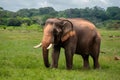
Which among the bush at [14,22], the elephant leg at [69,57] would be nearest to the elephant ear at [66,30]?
the elephant leg at [69,57]

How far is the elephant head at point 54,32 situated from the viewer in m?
12.2

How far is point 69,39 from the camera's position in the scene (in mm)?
13430

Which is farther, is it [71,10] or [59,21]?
[71,10]

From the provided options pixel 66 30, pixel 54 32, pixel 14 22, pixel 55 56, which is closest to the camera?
pixel 54 32

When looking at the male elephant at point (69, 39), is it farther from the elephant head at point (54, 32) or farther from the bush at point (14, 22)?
the bush at point (14, 22)

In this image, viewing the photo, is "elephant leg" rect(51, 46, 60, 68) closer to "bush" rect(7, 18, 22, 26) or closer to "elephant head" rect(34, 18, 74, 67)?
"elephant head" rect(34, 18, 74, 67)

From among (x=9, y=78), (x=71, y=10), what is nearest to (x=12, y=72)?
(x=9, y=78)

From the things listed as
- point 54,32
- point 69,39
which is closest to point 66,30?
point 69,39

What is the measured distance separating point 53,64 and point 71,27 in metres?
1.53

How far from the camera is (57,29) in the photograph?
12977 mm

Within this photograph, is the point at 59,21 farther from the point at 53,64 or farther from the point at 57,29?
the point at 53,64

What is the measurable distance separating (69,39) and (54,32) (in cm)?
83

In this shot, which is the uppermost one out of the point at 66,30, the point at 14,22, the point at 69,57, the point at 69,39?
the point at 66,30

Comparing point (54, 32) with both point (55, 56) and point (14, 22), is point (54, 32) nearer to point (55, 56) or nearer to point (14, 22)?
point (55, 56)
